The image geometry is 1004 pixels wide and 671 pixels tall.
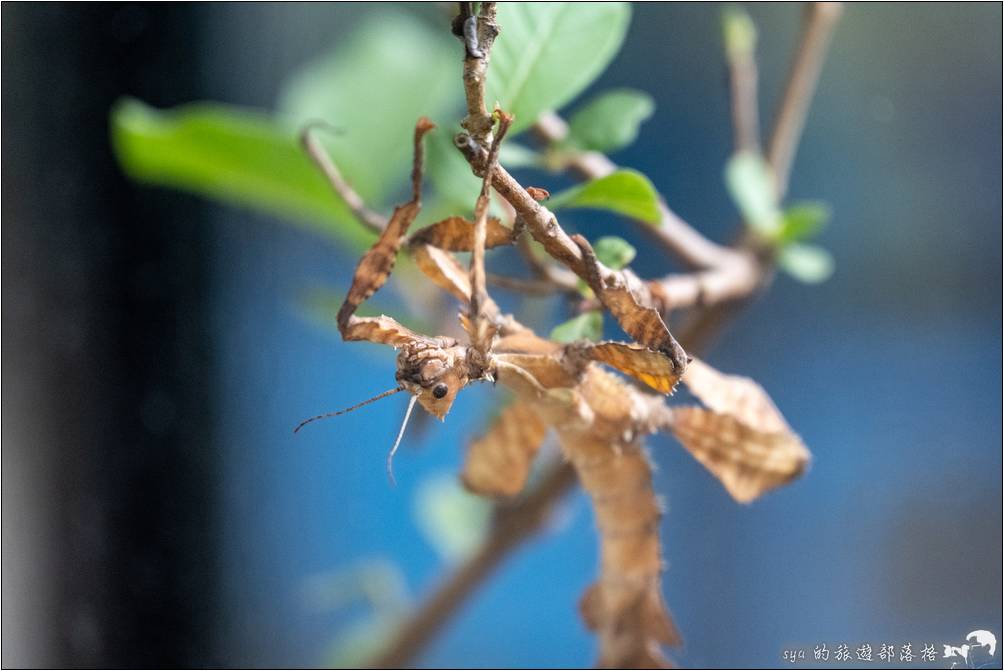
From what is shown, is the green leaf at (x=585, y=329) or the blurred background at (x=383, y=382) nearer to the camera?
the green leaf at (x=585, y=329)

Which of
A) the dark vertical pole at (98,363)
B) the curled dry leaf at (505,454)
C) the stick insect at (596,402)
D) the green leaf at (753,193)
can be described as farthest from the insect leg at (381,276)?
the dark vertical pole at (98,363)

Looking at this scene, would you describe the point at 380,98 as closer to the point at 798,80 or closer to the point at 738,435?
the point at 798,80

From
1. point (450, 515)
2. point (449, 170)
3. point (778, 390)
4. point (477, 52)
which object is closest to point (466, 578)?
point (450, 515)

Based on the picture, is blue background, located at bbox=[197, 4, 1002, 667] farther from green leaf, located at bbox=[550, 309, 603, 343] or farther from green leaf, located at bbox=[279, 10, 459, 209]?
green leaf, located at bbox=[550, 309, 603, 343]

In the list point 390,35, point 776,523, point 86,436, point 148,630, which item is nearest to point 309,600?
point 148,630

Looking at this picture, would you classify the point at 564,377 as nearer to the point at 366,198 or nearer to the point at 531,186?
the point at 531,186

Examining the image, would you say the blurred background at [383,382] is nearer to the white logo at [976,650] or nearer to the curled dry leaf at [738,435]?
the white logo at [976,650]
